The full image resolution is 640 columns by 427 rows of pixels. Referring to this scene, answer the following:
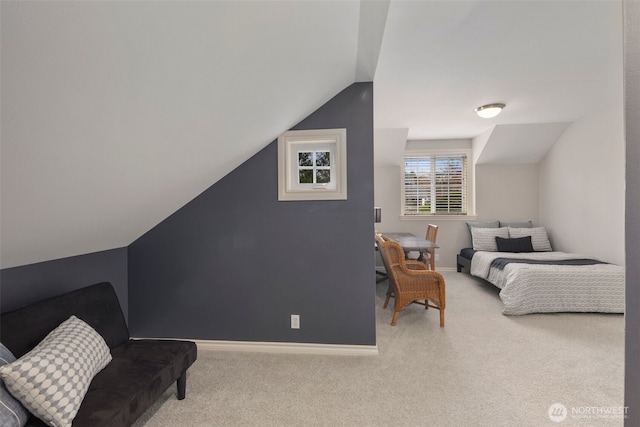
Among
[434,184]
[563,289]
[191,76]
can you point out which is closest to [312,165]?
[191,76]

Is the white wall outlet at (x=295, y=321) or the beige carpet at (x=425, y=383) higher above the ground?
the white wall outlet at (x=295, y=321)

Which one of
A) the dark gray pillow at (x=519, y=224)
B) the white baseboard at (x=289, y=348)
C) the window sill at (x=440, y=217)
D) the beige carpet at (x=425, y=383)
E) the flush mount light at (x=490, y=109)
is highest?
the flush mount light at (x=490, y=109)

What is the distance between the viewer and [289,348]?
8.49 feet

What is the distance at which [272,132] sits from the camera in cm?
239

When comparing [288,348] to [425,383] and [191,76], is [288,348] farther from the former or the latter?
[191,76]

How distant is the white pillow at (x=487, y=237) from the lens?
16.5 feet

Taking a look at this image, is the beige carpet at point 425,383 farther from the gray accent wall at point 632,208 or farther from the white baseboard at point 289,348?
the gray accent wall at point 632,208

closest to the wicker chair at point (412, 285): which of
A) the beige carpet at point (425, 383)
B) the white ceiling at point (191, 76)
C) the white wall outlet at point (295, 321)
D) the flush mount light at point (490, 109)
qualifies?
the beige carpet at point (425, 383)

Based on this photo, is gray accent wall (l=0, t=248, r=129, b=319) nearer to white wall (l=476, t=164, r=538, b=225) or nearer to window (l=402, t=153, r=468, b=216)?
window (l=402, t=153, r=468, b=216)

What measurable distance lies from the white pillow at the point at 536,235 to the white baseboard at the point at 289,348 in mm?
3842

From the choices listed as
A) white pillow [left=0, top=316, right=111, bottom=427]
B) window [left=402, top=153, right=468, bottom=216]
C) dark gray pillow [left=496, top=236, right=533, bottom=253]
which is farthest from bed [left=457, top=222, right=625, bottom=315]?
white pillow [left=0, top=316, right=111, bottom=427]

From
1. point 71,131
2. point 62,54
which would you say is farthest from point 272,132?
point 62,54

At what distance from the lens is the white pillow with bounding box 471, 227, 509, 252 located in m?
5.02

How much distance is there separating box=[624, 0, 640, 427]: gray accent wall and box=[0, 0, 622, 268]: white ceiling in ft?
3.66
